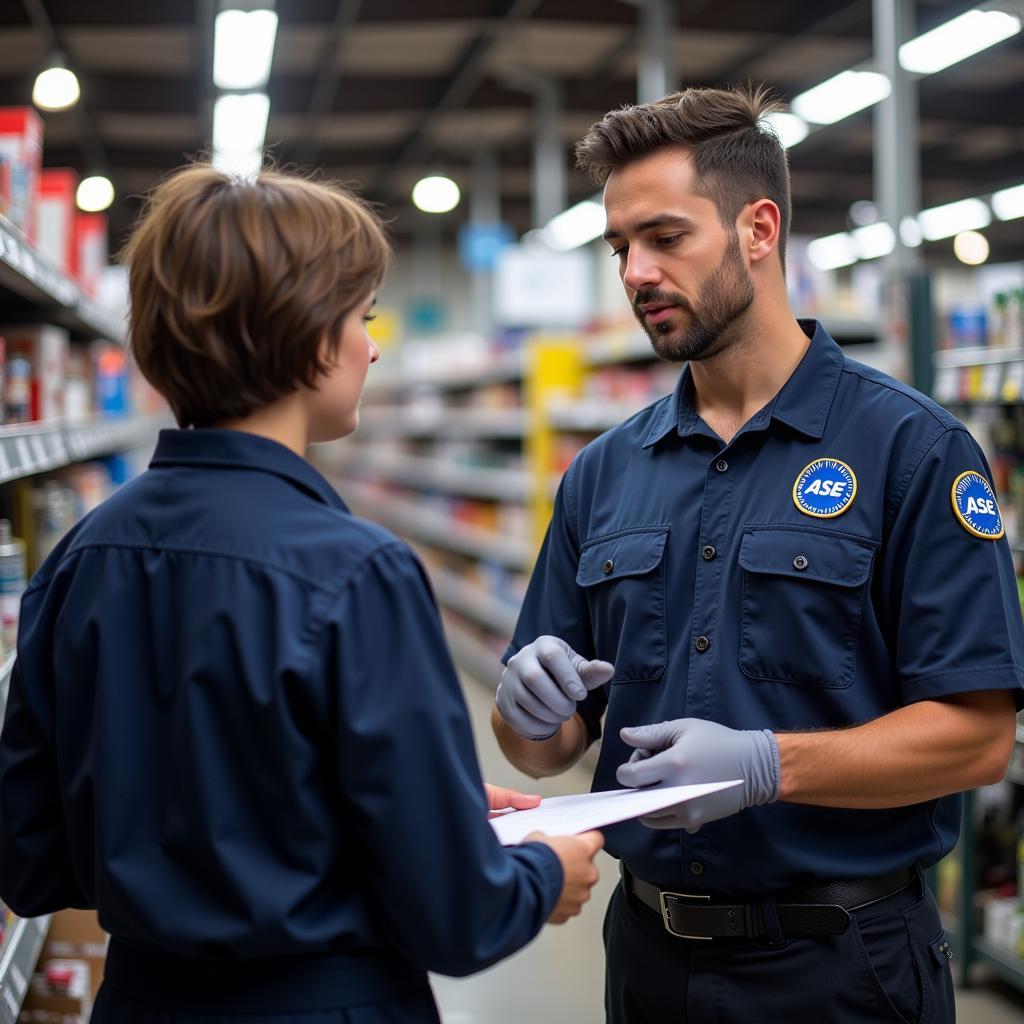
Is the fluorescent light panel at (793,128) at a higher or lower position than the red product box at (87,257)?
higher

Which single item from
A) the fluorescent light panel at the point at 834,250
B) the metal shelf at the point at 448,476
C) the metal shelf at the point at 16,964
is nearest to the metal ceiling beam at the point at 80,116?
the metal shelf at the point at 448,476

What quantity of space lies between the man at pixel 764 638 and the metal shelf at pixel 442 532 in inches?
222

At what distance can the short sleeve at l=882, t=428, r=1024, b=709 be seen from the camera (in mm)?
1647

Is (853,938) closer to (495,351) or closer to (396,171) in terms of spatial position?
(495,351)

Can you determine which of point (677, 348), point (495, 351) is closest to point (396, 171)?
point (495, 351)

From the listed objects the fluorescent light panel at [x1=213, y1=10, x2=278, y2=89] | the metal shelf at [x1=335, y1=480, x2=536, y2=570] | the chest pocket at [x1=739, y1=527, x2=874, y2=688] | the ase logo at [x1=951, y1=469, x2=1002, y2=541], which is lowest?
the metal shelf at [x1=335, y1=480, x2=536, y2=570]

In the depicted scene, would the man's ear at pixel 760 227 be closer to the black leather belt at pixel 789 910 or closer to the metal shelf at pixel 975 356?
the black leather belt at pixel 789 910

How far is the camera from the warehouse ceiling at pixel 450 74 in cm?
860

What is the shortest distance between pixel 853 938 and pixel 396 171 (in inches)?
562

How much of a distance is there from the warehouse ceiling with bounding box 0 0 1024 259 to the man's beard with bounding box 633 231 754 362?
16.2 ft

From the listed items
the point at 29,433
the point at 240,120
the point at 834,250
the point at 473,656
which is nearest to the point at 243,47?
the point at 240,120

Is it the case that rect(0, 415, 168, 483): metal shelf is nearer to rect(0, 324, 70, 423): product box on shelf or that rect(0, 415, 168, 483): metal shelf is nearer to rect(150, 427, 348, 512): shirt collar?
rect(0, 324, 70, 423): product box on shelf

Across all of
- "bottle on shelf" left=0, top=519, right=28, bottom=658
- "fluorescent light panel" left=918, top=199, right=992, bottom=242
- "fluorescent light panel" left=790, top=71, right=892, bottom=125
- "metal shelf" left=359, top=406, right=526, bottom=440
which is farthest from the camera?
"fluorescent light panel" left=918, top=199, right=992, bottom=242

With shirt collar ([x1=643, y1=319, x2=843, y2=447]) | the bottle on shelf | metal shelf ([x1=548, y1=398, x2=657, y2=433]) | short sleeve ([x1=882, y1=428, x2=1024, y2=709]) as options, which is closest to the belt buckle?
short sleeve ([x1=882, y1=428, x2=1024, y2=709])
